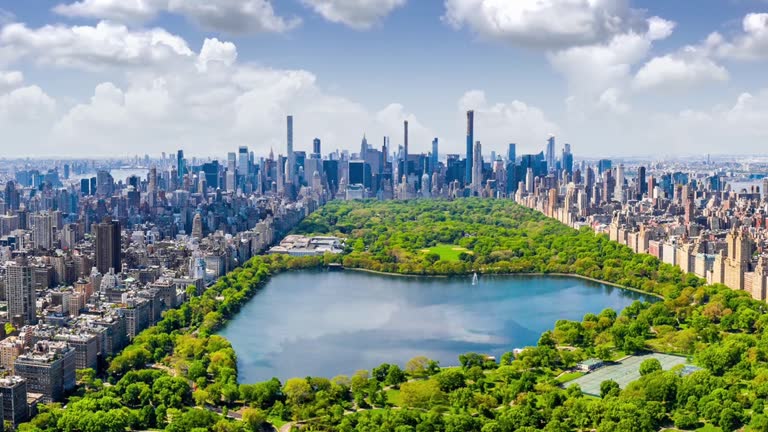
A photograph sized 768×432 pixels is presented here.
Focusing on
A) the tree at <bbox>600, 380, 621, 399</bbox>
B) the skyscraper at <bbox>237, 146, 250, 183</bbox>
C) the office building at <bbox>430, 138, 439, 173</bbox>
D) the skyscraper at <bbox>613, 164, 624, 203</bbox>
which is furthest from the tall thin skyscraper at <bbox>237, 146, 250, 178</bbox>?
the tree at <bbox>600, 380, 621, 399</bbox>

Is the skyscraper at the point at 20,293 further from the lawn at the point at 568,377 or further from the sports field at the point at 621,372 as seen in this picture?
the sports field at the point at 621,372

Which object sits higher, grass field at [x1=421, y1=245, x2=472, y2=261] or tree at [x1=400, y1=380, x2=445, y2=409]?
grass field at [x1=421, y1=245, x2=472, y2=261]

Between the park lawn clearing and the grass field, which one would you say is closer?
the park lawn clearing

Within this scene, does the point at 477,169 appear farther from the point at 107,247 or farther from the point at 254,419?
the point at 254,419

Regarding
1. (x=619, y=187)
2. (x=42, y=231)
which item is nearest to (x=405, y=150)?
(x=619, y=187)

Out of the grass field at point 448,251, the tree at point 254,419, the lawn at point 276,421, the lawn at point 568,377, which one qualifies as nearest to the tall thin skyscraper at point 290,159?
the grass field at point 448,251

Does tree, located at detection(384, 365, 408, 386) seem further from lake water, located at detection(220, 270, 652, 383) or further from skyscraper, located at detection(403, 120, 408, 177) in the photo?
skyscraper, located at detection(403, 120, 408, 177)
